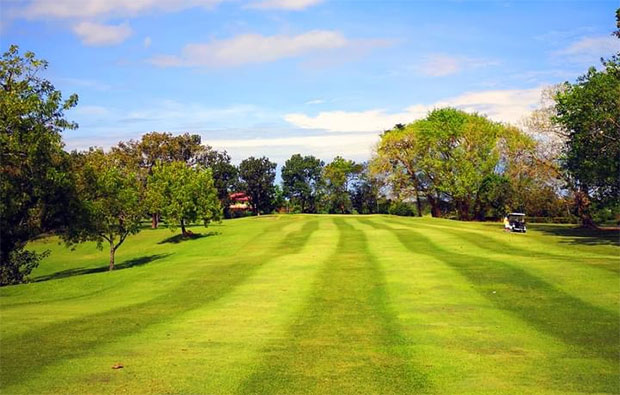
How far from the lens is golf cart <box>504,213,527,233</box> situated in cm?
4378

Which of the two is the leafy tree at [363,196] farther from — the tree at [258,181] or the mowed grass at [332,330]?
the mowed grass at [332,330]

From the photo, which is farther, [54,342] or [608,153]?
[608,153]

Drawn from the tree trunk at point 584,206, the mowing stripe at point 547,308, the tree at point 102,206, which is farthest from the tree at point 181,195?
the mowing stripe at point 547,308

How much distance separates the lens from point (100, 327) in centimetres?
1330

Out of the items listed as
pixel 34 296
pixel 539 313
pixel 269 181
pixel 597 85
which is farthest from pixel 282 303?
pixel 269 181

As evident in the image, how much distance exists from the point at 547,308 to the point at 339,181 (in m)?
120

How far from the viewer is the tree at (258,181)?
124438 millimetres

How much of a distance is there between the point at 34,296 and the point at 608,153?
121ft

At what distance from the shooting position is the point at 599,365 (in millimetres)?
9562

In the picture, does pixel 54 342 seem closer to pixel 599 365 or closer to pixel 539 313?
pixel 599 365

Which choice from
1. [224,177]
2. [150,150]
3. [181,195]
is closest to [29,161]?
[181,195]

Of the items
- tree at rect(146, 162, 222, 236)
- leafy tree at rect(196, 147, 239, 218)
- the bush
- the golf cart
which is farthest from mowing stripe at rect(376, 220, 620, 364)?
leafy tree at rect(196, 147, 239, 218)

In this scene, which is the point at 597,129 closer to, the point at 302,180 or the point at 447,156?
the point at 447,156

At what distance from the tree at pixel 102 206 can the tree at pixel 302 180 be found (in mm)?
93504
